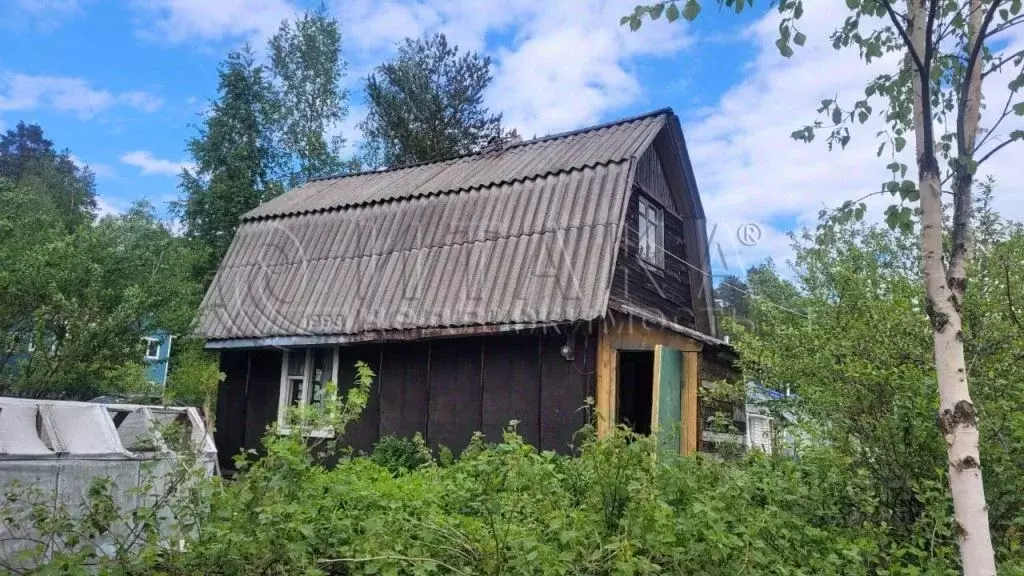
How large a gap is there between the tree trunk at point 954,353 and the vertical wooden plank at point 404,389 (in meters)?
7.64

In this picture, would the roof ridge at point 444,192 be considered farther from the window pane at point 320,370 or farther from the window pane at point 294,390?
the window pane at point 294,390

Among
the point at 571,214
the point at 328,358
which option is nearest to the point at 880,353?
the point at 571,214

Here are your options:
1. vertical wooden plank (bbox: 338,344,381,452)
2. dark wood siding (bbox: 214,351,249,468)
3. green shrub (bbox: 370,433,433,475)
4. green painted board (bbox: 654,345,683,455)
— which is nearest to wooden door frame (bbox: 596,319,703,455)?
green painted board (bbox: 654,345,683,455)

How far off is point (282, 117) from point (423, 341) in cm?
1997

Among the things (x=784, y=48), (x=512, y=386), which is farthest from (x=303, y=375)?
(x=784, y=48)

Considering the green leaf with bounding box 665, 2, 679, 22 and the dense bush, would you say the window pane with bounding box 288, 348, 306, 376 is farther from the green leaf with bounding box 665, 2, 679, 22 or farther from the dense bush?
the green leaf with bounding box 665, 2, 679, 22

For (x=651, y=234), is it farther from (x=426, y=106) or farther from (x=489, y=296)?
(x=426, y=106)

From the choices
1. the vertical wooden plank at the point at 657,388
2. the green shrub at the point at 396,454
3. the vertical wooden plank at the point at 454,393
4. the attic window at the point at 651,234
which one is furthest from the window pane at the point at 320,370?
the attic window at the point at 651,234

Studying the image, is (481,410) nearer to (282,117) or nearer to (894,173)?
(894,173)

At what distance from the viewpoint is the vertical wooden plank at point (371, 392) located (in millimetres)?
10086

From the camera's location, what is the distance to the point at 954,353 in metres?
2.92

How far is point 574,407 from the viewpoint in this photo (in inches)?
340

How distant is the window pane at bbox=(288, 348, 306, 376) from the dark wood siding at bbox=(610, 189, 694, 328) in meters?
5.44

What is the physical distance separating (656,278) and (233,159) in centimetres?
1903
